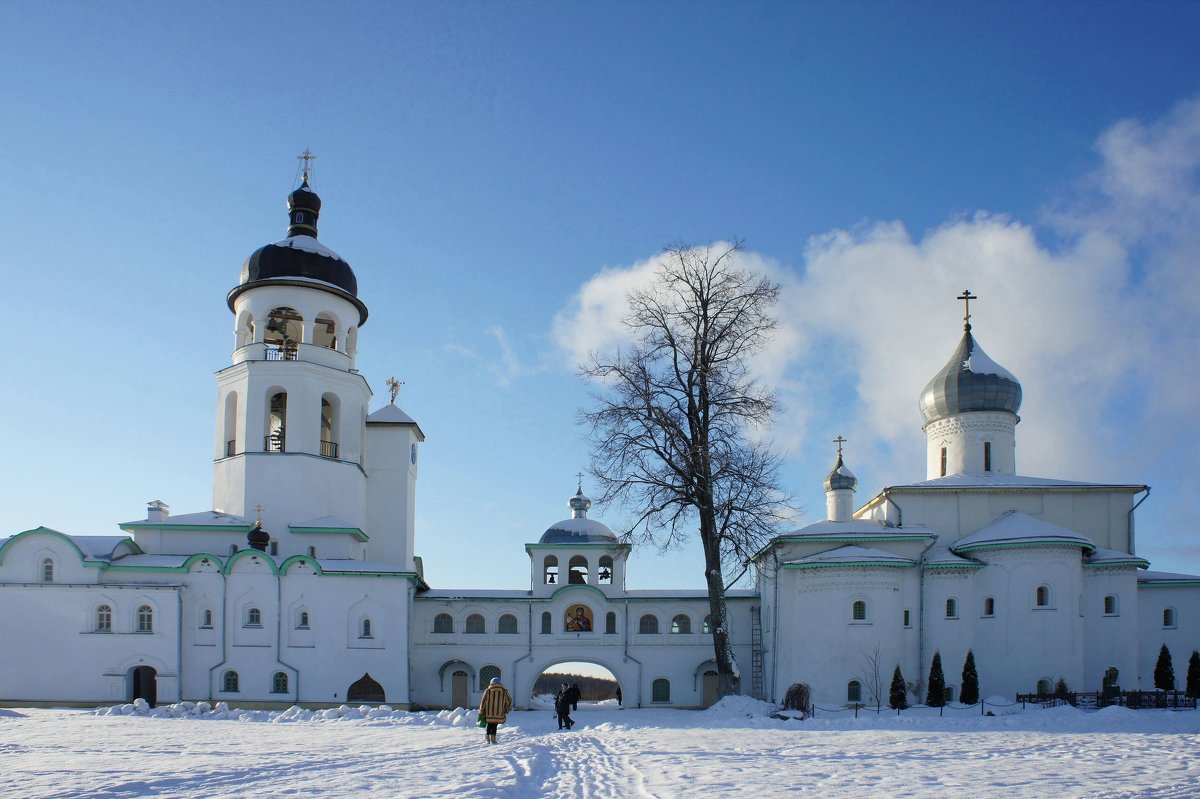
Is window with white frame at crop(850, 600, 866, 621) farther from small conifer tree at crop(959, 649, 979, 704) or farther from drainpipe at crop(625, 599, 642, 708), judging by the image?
drainpipe at crop(625, 599, 642, 708)

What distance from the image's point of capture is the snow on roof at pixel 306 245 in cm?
2997

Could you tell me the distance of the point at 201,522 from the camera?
27406 mm

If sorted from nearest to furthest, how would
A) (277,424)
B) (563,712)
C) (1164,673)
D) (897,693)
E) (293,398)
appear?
(563,712), (897,693), (1164,673), (293,398), (277,424)

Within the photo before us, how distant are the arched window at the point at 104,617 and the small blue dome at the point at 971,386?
71.6 ft

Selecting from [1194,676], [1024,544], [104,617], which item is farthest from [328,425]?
[1194,676]

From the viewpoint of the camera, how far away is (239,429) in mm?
28844

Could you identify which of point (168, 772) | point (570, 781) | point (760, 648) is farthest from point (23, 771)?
point (760, 648)

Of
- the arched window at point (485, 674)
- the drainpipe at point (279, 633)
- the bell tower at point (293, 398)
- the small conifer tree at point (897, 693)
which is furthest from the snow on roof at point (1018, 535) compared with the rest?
the drainpipe at point (279, 633)

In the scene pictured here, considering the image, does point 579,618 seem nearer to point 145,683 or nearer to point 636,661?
point 636,661

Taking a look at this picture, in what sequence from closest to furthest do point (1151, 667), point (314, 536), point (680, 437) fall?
point (680, 437), point (1151, 667), point (314, 536)

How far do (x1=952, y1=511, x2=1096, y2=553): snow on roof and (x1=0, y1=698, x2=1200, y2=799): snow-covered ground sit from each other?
5.76 meters

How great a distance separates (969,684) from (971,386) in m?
8.80

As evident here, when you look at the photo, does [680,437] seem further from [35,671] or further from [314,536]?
[35,671]

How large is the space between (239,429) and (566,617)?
9.99 m
